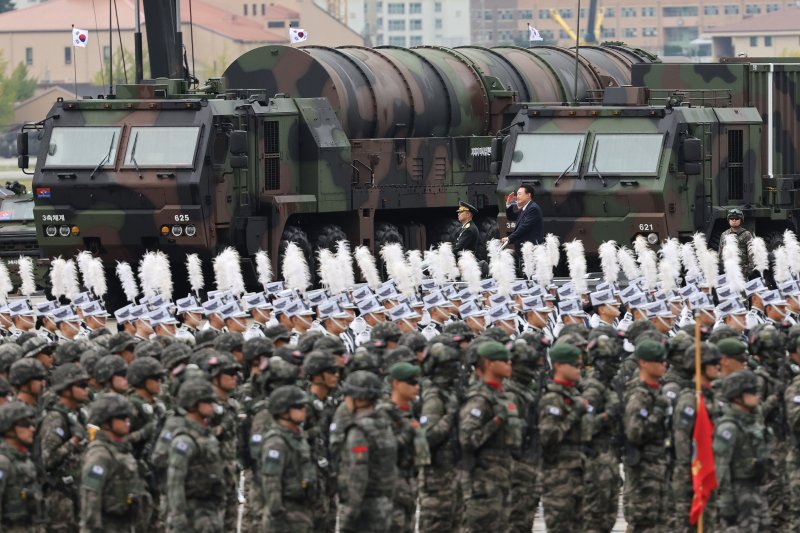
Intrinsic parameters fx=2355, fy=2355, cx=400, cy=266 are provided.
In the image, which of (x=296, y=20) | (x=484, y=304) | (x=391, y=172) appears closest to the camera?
(x=484, y=304)

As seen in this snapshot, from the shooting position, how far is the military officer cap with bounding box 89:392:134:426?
12797 mm

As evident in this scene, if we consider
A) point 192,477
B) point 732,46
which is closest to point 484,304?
point 192,477

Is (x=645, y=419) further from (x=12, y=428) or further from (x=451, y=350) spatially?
(x=12, y=428)

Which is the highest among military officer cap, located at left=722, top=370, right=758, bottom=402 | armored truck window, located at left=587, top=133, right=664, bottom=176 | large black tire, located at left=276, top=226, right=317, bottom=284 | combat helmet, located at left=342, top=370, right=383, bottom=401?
armored truck window, located at left=587, top=133, right=664, bottom=176

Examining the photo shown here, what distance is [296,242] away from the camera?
2739 centimetres

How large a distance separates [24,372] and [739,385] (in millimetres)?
4132

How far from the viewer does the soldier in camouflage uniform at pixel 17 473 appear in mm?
12742

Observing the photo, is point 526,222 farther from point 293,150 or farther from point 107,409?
point 107,409

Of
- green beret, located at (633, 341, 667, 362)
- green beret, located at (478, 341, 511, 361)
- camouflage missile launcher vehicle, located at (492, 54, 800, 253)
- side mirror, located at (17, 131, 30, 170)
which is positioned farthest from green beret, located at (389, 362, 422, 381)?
side mirror, located at (17, 131, 30, 170)

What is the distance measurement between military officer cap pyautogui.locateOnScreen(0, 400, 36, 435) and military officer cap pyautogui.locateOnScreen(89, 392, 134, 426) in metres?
0.35

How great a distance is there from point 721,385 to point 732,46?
13465cm

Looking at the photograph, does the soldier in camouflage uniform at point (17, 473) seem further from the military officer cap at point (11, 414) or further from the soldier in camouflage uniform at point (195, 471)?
the soldier in camouflage uniform at point (195, 471)

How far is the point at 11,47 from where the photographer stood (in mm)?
124688

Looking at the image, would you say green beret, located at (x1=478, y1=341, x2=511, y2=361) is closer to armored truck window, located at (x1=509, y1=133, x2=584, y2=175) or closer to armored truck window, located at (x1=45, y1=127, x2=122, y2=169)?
armored truck window, located at (x1=509, y1=133, x2=584, y2=175)
